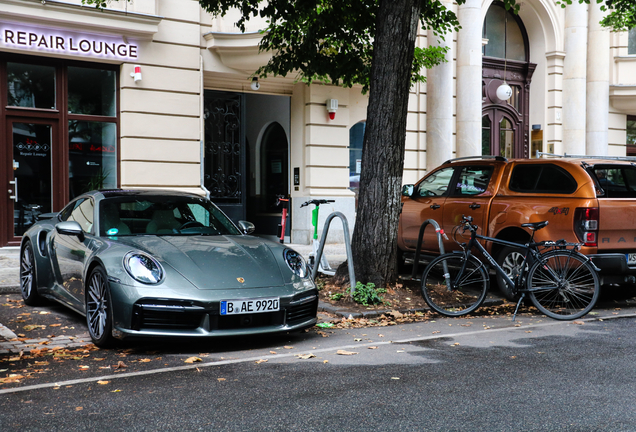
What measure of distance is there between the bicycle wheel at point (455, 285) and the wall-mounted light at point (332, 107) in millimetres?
8666

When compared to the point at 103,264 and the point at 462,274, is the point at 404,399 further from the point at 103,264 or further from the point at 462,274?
the point at 462,274

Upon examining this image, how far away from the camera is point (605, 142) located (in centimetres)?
2072

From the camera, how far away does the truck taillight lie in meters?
7.82

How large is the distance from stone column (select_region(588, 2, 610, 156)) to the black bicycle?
13780 millimetres

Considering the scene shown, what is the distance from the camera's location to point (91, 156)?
13672mm

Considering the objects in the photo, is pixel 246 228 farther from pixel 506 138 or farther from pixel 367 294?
pixel 506 138

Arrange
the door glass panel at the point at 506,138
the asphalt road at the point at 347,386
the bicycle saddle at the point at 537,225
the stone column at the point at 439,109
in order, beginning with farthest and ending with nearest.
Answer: the door glass panel at the point at 506,138 → the stone column at the point at 439,109 → the bicycle saddle at the point at 537,225 → the asphalt road at the point at 347,386

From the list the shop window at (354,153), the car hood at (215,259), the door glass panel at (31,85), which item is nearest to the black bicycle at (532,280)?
the car hood at (215,259)

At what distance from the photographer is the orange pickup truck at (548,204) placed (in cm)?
788

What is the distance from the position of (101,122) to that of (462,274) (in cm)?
874

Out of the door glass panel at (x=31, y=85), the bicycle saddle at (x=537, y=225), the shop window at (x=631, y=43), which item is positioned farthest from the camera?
the shop window at (x=631, y=43)

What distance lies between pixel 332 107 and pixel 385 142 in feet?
26.0

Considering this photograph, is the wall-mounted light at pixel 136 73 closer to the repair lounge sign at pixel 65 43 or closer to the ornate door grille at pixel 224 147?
the repair lounge sign at pixel 65 43

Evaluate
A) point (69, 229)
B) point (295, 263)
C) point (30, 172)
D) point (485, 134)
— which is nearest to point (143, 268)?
point (69, 229)
